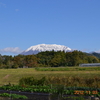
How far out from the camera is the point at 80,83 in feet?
94.9

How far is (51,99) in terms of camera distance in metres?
17.5

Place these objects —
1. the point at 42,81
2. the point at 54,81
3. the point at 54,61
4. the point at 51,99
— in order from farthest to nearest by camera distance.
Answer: the point at 54,61 → the point at 54,81 → the point at 42,81 → the point at 51,99

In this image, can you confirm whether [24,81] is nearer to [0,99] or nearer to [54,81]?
[54,81]

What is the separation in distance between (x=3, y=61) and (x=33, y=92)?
273ft

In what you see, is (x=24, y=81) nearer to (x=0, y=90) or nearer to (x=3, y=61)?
(x=0, y=90)

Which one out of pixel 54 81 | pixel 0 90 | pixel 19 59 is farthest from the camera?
pixel 19 59

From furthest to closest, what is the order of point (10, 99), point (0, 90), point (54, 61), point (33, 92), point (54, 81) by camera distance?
point (54, 61) < point (54, 81) < point (0, 90) < point (33, 92) < point (10, 99)

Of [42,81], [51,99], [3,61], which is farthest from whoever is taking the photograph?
[3,61]

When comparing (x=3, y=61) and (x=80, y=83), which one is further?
(x=3, y=61)

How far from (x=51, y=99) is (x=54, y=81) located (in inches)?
527

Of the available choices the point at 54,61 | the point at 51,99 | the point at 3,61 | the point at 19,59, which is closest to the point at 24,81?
the point at 51,99

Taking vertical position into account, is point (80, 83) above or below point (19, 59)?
below

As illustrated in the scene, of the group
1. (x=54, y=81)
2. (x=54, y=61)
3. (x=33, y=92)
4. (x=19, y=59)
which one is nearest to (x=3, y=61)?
(x=19, y=59)

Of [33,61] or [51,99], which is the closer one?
[51,99]
